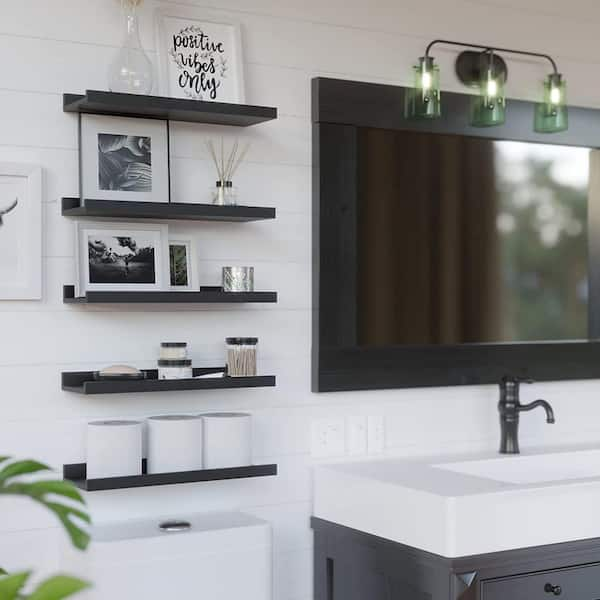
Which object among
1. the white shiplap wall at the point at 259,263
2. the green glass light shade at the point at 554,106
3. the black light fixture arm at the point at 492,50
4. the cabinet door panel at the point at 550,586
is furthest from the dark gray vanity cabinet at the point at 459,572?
the black light fixture arm at the point at 492,50

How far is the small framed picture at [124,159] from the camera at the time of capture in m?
2.75

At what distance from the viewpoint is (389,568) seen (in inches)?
109

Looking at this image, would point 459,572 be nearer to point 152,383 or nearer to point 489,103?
point 152,383

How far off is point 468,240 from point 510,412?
56 centimetres

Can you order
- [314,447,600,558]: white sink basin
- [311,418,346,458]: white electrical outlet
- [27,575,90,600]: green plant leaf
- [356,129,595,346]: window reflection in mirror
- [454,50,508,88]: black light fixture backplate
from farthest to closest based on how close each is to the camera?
[454,50,508,88]: black light fixture backplate → [356,129,595,346]: window reflection in mirror → [311,418,346,458]: white electrical outlet → [314,447,600,558]: white sink basin → [27,575,90,600]: green plant leaf

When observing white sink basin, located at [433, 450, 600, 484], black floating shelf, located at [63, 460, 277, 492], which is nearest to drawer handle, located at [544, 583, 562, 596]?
white sink basin, located at [433, 450, 600, 484]

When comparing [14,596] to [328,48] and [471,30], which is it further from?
[471,30]

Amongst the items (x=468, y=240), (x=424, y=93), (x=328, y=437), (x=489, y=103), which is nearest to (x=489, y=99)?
(x=489, y=103)

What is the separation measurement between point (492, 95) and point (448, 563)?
1492 millimetres

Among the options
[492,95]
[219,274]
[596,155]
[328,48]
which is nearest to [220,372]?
[219,274]

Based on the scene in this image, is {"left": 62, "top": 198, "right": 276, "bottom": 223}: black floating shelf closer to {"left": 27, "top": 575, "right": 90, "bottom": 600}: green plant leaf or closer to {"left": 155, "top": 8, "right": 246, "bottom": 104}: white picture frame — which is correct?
{"left": 155, "top": 8, "right": 246, "bottom": 104}: white picture frame

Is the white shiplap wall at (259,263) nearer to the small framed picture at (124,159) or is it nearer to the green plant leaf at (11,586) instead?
the small framed picture at (124,159)

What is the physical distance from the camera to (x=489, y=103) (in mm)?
3316

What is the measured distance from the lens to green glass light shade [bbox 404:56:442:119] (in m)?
3.19
